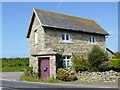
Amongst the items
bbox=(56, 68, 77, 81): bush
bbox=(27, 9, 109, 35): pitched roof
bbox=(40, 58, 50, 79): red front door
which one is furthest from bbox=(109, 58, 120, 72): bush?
bbox=(40, 58, 50, 79): red front door

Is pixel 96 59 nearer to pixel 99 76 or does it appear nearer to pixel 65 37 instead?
pixel 99 76

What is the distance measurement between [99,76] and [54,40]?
21.7 feet

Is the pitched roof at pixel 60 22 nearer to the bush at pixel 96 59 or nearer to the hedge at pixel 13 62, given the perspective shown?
the bush at pixel 96 59

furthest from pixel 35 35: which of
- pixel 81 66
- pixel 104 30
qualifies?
pixel 104 30

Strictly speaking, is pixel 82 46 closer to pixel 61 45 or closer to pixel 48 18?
pixel 61 45

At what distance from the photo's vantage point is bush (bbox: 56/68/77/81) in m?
24.2

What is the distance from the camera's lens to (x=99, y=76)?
23.3 meters

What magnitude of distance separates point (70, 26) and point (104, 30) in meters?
7.54

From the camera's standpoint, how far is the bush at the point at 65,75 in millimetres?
24156

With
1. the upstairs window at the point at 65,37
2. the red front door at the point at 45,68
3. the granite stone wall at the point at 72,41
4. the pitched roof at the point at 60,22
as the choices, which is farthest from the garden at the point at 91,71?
the pitched roof at the point at 60,22

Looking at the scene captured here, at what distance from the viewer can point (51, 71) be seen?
25453 mm

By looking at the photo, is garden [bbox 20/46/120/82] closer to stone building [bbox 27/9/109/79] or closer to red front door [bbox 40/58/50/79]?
red front door [bbox 40/58/50/79]

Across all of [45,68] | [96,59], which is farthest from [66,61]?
[96,59]

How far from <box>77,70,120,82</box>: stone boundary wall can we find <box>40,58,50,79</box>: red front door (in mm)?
3340
